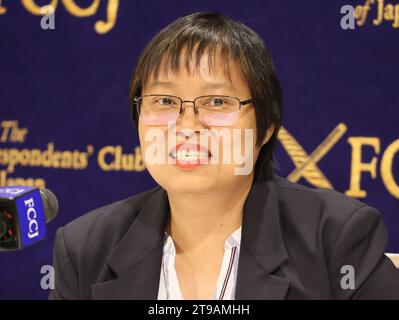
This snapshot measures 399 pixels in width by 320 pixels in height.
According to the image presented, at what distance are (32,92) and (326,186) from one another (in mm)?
1145

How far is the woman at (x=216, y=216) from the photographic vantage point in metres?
1.31

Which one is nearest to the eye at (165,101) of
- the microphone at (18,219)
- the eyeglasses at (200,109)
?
the eyeglasses at (200,109)

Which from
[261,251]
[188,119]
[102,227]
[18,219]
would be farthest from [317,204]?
[18,219]

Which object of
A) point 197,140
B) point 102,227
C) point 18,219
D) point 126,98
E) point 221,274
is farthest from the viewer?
point 126,98

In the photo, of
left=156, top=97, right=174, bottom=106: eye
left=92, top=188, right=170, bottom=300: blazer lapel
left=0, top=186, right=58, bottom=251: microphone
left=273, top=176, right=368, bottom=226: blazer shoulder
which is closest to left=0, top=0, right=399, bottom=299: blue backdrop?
left=273, top=176, right=368, bottom=226: blazer shoulder

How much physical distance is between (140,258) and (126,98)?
31.8 inches

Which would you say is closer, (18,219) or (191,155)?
(18,219)

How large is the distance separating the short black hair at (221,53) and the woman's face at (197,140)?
0.02m

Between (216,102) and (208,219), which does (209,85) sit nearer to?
(216,102)

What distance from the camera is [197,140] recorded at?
129cm

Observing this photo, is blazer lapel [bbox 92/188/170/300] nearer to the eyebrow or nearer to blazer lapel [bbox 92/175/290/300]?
blazer lapel [bbox 92/175/290/300]
